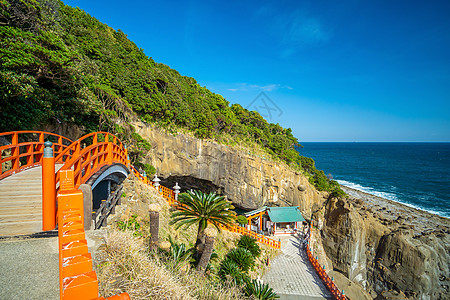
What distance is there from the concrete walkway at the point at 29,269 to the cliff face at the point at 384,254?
26176 millimetres

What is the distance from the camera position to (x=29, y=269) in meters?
3.38

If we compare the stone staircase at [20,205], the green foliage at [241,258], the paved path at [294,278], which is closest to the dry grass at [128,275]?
the stone staircase at [20,205]

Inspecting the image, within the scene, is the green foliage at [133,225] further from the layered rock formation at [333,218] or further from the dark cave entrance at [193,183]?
the dark cave entrance at [193,183]

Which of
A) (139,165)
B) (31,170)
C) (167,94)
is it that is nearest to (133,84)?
(167,94)

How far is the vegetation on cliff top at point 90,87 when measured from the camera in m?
9.22

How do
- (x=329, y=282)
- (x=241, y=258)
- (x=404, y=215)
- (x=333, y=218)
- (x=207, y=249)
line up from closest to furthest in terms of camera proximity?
(x=207, y=249)
(x=241, y=258)
(x=329, y=282)
(x=333, y=218)
(x=404, y=215)

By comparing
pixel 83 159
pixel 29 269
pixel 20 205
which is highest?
pixel 83 159

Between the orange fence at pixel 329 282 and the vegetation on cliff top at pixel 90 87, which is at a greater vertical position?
the vegetation on cliff top at pixel 90 87

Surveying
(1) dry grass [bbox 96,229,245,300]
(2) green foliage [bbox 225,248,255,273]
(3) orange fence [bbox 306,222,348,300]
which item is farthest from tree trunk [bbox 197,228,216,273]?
(3) orange fence [bbox 306,222,348,300]

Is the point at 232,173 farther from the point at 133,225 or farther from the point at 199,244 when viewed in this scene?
the point at 133,225

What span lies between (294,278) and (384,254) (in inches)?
497

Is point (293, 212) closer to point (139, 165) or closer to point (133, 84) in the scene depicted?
point (139, 165)

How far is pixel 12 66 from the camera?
8688mm

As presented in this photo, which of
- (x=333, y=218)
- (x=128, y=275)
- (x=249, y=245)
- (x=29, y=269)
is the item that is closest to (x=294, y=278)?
(x=249, y=245)
